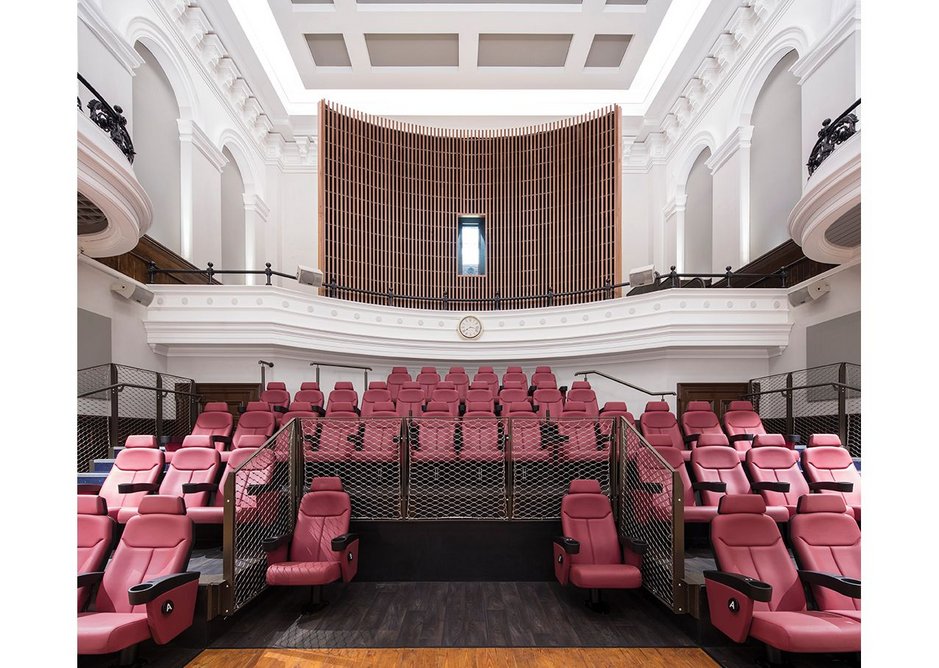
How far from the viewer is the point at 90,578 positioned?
3076mm

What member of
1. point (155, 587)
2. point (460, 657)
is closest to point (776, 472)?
point (460, 657)

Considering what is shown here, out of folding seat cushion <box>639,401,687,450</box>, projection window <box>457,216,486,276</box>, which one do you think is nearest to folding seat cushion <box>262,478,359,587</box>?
folding seat cushion <box>639,401,687,450</box>

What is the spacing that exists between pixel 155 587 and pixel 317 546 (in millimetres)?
1377

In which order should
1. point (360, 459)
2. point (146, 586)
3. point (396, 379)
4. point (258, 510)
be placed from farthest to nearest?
1. point (396, 379)
2. point (360, 459)
3. point (258, 510)
4. point (146, 586)

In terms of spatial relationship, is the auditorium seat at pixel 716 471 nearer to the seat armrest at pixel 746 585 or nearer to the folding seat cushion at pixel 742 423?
the seat armrest at pixel 746 585

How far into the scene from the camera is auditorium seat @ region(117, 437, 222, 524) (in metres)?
4.60

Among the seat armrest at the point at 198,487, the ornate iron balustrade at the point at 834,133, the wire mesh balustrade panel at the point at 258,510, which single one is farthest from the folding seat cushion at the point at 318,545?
the ornate iron balustrade at the point at 834,133

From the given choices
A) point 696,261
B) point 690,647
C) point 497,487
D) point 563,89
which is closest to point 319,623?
point 497,487

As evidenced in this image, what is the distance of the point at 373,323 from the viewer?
9445 millimetres

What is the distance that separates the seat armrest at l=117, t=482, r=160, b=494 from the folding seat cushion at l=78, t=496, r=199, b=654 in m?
1.14

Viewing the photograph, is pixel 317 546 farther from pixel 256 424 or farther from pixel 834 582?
pixel 834 582

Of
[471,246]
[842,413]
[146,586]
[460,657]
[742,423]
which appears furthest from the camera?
[471,246]
